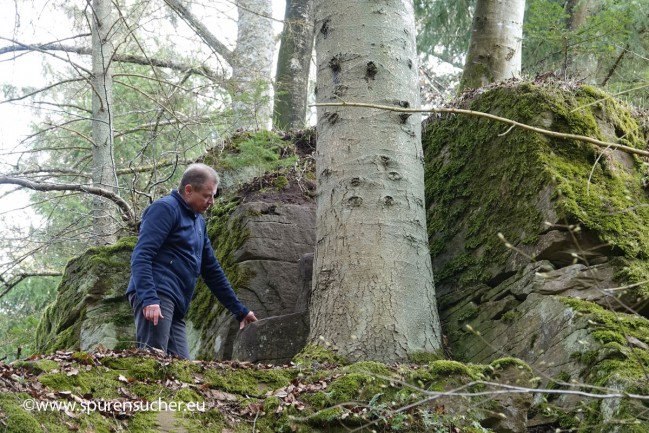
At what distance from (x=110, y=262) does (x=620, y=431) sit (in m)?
6.41

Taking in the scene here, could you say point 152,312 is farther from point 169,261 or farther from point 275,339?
point 275,339

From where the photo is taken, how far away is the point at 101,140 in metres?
12.2

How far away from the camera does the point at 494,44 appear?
9.05 metres

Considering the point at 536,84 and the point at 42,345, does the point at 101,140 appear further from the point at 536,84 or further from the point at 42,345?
the point at 536,84

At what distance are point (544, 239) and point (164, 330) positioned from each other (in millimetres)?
2913

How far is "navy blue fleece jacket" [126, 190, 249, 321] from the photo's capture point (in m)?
6.01

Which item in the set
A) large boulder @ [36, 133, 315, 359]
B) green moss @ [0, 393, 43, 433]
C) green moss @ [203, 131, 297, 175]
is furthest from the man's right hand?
green moss @ [203, 131, 297, 175]

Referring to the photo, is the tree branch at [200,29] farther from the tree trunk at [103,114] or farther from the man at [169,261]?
the man at [169,261]

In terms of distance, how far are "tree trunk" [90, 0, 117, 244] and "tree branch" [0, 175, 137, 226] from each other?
0.67 metres

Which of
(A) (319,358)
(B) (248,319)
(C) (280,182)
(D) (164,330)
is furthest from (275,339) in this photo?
(C) (280,182)

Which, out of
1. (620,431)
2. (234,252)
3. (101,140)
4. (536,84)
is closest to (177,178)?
(101,140)

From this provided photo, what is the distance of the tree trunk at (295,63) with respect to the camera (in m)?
14.1

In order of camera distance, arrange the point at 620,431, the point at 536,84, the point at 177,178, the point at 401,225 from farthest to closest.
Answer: the point at 177,178, the point at 536,84, the point at 401,225, the point at 620,431

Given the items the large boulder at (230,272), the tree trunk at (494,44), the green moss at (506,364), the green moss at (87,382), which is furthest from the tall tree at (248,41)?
the green moss at (87,382)
